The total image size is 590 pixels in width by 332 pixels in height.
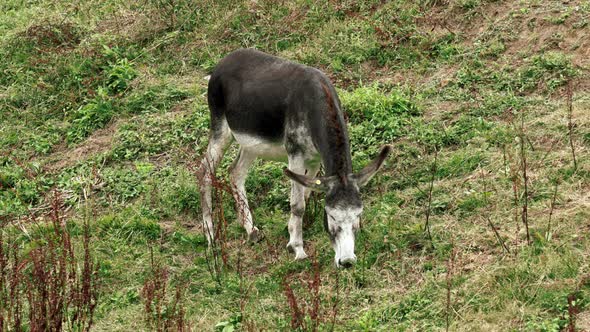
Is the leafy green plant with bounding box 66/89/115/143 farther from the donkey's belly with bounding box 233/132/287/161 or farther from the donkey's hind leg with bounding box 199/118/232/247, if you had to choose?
the donkey's belly with bounding box 233/132/287/161

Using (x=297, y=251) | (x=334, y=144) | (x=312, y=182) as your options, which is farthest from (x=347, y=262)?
(x=297, y=251)

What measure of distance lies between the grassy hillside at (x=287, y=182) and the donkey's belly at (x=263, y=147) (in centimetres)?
70

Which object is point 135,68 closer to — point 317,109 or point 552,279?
point 317,109

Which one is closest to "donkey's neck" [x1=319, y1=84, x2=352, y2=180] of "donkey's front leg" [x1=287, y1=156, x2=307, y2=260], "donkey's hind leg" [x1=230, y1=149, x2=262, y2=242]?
"donkey's front leg" [x1=287, y1=156, x2=307, y2=260]

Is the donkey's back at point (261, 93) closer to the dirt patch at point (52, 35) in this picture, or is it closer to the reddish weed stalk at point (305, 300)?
the reddish weed stalk at point (305, 300)

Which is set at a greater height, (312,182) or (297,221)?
(312,182)

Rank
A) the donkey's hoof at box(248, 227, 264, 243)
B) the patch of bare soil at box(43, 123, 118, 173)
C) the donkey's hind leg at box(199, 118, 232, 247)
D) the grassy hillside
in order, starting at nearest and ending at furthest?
1. the grassy hillside
2. the donkey's hoof at box(248, 227, 264, 243)
3. the donkey's hind leg at box(199, 118, 232, 247)
4. the patch of bare soil at box(43, 123, 118, 173)

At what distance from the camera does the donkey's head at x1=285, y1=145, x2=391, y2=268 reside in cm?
729

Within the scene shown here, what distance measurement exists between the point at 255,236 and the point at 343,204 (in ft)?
5.86

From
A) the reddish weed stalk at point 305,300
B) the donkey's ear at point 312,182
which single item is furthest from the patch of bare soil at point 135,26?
the donkey's ear at point 312,182

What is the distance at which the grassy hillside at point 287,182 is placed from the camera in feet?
22.9

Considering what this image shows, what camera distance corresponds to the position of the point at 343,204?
734cm

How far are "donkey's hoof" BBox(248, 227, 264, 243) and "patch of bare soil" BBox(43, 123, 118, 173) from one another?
10.4ft

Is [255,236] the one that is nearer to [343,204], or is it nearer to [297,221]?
[297,221]
